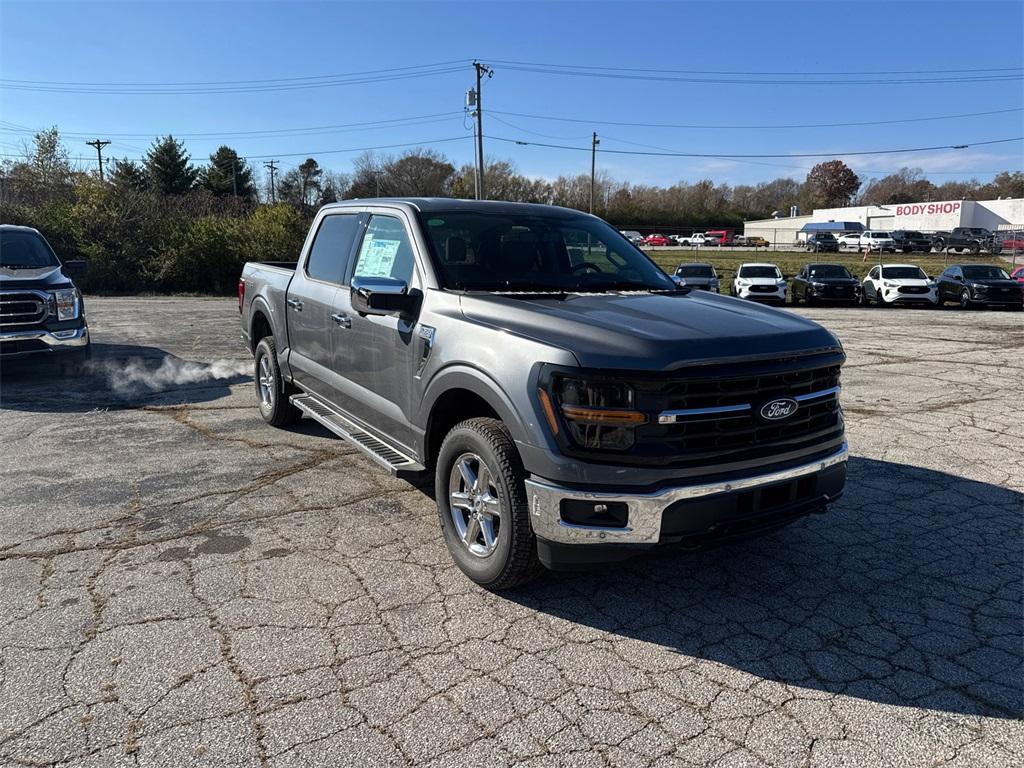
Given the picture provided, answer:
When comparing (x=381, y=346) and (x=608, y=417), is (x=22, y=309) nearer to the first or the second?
(x=381, y=346)

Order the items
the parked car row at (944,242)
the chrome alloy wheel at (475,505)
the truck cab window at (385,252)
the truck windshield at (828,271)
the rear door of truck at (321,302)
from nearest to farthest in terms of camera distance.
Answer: the chrome alloy wheel at (475,505)
the truck cab window at (385,252)
the rear door of truck at (321,302)
the truck windshield at (828,271)
the parked car row at (944,242)

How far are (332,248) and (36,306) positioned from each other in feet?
17.2

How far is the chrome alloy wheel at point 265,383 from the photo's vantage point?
6866mm

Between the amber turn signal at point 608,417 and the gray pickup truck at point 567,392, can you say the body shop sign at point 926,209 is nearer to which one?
the gray pickup truck at point 567,392

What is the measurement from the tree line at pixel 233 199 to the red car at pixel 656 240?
9179 millimetres

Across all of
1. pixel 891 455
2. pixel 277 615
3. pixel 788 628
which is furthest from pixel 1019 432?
pixel 277 615

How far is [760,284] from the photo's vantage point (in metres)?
24.7

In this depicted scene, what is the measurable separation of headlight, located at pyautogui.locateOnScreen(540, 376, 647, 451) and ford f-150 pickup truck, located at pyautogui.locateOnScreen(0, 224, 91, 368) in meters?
8.04

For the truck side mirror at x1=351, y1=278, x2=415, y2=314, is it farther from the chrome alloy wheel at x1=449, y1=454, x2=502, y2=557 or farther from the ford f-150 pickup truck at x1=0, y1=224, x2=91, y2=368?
the ford f-150 pickup truck at x1=0, y1=224, x2=91, y2=368

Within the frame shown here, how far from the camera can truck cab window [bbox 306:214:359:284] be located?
5457mm

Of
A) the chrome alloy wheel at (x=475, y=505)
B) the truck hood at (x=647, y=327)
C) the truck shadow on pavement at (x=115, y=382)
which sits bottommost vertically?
the truck shadow on pavement at (x=115, y=382)

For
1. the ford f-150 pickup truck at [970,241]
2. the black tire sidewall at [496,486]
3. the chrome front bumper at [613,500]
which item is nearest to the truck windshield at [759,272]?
the black tire sidewall at [496,486]

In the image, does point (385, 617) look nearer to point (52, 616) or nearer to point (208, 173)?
point (52, 616)

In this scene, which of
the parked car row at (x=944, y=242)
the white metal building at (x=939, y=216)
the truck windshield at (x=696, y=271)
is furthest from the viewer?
the white metal building at (x=939, y=216)
